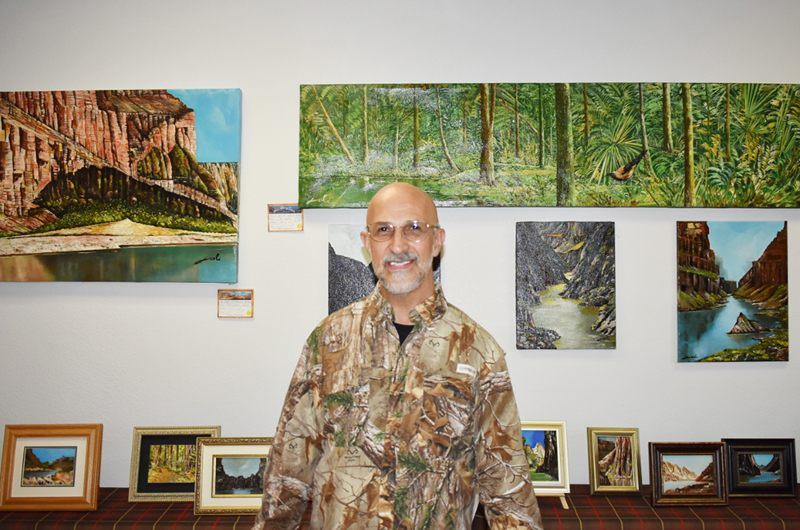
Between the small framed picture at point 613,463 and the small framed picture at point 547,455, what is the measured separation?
140 mm

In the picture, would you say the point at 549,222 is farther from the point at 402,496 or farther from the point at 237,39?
the point at 237,39

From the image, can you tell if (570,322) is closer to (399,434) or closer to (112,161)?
(399,434)

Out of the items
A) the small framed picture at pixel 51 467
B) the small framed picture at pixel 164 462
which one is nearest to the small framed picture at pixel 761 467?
the small framed picture at pixel 164 462

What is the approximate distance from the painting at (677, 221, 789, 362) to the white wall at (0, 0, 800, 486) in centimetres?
6

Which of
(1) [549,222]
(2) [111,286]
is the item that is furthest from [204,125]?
(1) [549,222]

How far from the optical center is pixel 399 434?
1404mm

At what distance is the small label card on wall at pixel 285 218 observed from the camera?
7.68ft

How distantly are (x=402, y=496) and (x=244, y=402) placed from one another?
3.98ft

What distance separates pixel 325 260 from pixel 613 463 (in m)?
1.54

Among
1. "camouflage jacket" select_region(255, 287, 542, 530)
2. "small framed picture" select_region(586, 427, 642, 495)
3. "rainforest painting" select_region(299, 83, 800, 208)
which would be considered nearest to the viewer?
"camouflage jacket" select_region(255, 287, 542, 530)

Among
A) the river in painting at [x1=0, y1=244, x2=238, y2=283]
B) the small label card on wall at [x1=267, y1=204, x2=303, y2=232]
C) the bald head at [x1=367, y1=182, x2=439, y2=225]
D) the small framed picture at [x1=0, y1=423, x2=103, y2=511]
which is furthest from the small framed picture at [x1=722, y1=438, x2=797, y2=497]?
the small framed picture at [x1=0, y1=423, x2=103, y2=511]

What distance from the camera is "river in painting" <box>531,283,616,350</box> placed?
230cm

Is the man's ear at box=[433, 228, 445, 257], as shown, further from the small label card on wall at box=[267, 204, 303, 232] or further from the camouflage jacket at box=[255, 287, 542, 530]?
the small label card on wall at box=[267, 204, 303, 232]

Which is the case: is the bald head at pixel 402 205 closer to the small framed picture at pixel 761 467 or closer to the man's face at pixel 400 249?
the man's face at pixel 400 249
